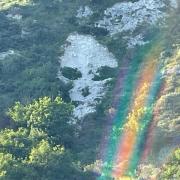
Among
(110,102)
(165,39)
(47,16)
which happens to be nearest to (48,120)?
(110,102)

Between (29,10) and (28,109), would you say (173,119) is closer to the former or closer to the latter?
(28,109)

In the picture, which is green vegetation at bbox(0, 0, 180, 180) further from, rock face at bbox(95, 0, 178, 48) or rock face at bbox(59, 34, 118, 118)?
rock face at bbox(95, 0, 178, 48)

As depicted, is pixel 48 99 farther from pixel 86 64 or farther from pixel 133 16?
pixel 133 16

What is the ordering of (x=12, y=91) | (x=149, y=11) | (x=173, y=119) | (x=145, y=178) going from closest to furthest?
(x=145, y=178) → (x=173, y=119) → (x=12, y=91) → (x=149, y=11)

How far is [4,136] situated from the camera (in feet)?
153

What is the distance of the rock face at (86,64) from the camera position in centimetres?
5459

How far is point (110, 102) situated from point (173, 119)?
26.7 ft

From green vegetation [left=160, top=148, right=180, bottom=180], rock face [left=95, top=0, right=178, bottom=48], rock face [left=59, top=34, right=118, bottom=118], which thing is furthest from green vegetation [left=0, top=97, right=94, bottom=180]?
rock face [left=95, top=0, right=178, bottom=48]

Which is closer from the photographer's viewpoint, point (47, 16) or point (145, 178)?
point (145, 178)

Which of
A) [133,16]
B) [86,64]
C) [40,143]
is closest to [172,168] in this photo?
[40,143]

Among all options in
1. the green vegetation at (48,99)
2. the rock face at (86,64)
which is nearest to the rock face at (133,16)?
the green vegetation at (48,99)

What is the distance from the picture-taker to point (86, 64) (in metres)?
60.4

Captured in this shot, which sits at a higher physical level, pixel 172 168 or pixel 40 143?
pixel 172 168

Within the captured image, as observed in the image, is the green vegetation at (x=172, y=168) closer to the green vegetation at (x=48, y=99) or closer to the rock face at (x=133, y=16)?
the green vegetation at (x=48, y=99)
